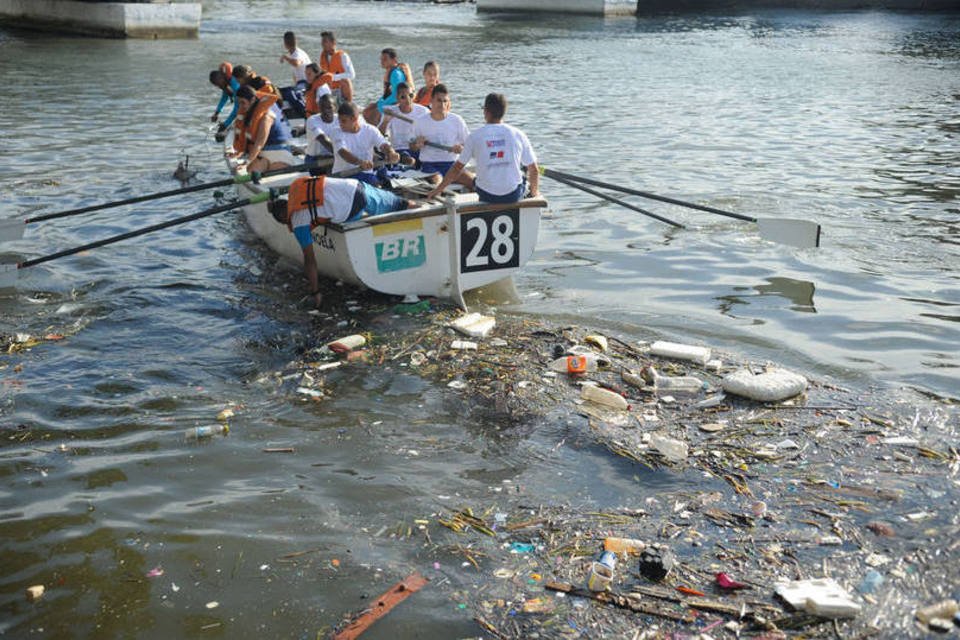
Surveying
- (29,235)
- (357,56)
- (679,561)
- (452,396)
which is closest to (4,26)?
(357,56)

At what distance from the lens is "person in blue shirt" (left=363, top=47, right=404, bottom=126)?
14.5m

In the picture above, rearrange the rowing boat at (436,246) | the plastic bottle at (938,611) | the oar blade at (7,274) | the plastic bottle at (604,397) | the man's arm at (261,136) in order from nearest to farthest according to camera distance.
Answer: the plastic bottle at (938,611) < the plastic bottle at (604,397) < the rowing boat at (436,246) < the oar blade at (7,274) < the man's arm at (261,136)

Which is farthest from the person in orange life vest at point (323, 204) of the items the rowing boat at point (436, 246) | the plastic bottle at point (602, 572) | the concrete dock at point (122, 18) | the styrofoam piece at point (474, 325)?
the concrete dock at point (122, 18)

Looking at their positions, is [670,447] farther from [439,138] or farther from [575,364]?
[439,138]

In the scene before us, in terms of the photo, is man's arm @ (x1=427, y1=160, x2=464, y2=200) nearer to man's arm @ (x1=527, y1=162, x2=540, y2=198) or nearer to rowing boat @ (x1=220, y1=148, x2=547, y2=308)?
rowing boat @ (x1=220, y1=148, x2=547, y2=308)

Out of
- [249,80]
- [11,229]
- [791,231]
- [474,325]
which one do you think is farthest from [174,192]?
[791,231]

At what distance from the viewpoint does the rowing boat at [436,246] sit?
378 inches

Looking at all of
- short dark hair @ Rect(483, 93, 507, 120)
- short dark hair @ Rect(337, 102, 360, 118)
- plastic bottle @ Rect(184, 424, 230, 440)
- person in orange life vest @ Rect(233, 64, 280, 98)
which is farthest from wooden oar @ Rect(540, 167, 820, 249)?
plastic bottle @ Rect(184, 424, 230, 440)

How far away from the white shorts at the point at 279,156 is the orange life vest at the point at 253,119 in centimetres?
32

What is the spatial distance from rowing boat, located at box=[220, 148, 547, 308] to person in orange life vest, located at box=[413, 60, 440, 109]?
3.88m

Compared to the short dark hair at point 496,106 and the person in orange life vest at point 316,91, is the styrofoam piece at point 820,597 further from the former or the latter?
the person in orange life vest at point 316,91

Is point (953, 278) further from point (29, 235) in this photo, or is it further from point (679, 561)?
point (29, 235)

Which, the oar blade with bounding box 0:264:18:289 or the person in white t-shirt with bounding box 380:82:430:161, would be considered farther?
the person in white t-shirt with bounding box 380:82:430:161

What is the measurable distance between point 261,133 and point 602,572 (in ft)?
30.5
